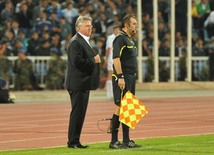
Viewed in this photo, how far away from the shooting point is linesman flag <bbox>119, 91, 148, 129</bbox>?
14.6 meters

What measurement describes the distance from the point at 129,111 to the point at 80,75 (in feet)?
3.21

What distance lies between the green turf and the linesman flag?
1.45 ft

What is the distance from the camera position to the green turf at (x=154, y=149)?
13.8 meters

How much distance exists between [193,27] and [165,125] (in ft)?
70.8

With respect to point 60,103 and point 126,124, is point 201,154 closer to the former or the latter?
point 126,124

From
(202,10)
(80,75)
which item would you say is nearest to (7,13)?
(202,10)

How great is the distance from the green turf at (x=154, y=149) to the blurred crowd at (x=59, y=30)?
17.1m

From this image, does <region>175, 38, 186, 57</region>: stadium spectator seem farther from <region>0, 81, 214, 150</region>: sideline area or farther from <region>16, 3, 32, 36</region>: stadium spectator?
<region>16, 3, 32, 36</region>: stadium spectator

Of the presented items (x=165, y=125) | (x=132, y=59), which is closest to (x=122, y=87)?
(x=132, y=59)

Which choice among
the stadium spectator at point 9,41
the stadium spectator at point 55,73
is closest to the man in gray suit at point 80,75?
the stadium spectator at point 9,41

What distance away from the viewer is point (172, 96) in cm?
3105

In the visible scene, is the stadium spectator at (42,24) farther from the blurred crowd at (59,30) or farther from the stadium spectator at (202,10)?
the stadium spectator at (202,10)

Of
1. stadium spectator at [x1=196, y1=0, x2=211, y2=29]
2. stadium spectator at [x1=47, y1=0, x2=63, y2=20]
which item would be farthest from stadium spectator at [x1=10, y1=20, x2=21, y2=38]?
stadium spectator at [x1=196, y1=0, x2=211, y2=29]

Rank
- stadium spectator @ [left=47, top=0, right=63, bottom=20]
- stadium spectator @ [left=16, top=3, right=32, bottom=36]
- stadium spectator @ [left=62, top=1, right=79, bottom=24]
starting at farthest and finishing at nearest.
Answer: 1. stadium spectator @ [left=62, top=1, right=79, bottom=24]
2. stadium spectator @ [left=47, top=0, right=63, bottom=20]
3. stadium spectator @ [left=16, top=3, right=32, bottom=36]
